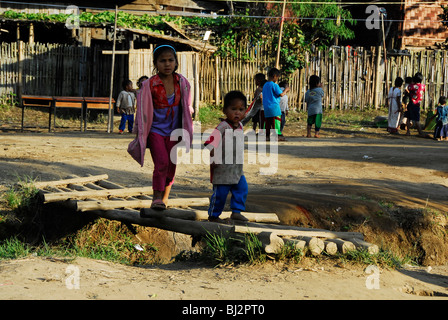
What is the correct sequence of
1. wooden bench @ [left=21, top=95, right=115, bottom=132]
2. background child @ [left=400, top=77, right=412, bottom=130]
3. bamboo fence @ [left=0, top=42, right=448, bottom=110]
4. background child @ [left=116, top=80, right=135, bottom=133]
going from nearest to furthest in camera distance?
background child @ [left=116, top=80, right=135, bottom=133], wooden bench @ [left=21, top=95, right=115, bottom=132], background child @ [left=400, top=77, right=412, bottom=130], bamboo fence @ [left=0, top=42, right=448, bottom=110]

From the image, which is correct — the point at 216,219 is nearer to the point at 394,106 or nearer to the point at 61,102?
the point at 61,102

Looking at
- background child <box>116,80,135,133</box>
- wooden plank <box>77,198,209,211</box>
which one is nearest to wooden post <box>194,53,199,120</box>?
background child <box>116,80,135,133</box>

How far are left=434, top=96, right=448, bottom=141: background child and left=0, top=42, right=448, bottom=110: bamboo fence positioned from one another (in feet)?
16.0

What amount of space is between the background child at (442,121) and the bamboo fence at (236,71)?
4877mm

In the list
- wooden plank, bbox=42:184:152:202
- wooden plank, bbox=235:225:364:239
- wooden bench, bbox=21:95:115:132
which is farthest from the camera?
wooden bench, bbox=21:95:115:132

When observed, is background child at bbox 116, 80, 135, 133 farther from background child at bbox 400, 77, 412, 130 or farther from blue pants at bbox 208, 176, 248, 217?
blue pants at bbox 208, 176, 248, 217

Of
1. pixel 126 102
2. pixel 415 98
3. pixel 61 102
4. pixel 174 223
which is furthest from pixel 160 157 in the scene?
pixel 415 98

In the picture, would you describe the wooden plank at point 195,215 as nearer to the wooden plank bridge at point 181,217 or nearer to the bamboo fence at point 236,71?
the wooden plank bridge at point 181,217

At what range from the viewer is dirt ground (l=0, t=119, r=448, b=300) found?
3.90 m

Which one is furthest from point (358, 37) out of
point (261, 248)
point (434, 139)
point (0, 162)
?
point (261, 248)

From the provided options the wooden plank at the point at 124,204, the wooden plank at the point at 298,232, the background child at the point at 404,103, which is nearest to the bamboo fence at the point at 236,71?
the background child at the point at 404,103

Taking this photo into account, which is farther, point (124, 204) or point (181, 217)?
point (124, 204)

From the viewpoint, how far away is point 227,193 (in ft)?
16.8

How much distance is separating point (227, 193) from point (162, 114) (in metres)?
0.86
